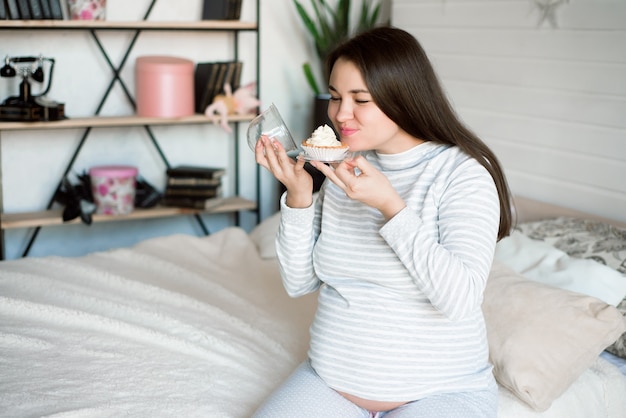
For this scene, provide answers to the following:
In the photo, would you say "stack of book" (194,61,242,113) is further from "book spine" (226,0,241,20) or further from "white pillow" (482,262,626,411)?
"white pillow" (482,262,626,411)

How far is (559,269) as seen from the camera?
2.08 metres

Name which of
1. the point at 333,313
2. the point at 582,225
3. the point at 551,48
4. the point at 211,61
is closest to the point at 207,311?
the point at 333,313

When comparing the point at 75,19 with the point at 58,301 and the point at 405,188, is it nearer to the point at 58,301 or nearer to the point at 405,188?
the point at 58,301

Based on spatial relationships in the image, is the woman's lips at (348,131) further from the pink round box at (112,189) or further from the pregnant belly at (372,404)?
the pink round box at (112,189)

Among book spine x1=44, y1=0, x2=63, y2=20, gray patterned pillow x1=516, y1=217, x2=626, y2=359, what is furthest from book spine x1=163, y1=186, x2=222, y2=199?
Answer: gray patterned pillow x1=516, y1=217, x2=626, y2=359

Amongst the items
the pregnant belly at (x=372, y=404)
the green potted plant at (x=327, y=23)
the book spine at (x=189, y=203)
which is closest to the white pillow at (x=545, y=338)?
the pregnant belly at (x=372, y=404)

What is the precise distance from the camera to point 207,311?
2.15 meters

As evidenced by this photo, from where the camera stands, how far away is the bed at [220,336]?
1685mm

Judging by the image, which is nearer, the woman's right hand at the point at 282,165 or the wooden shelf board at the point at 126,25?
the woman's right hand at the point at 282,165

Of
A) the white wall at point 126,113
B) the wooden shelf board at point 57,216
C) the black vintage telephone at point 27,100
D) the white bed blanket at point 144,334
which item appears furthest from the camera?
the white wall at point 126,113

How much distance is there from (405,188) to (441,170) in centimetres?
8

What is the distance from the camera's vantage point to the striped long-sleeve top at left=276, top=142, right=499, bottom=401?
1.33 metres

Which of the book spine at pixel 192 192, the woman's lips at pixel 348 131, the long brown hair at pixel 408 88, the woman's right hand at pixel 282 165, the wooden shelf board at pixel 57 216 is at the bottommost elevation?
the wooden shelf board at pixel 57 216

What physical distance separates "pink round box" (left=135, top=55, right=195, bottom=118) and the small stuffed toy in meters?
0.12
